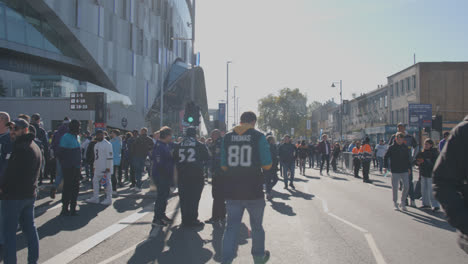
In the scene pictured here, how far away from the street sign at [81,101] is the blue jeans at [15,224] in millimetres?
18474

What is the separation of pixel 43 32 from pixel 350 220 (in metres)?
33.3

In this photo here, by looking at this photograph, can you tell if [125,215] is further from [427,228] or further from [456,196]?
[456,196]

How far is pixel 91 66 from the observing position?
37688 mm

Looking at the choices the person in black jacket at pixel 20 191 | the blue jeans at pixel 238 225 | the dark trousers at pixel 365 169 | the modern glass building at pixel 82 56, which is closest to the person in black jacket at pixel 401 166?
the blue jeans at pixel 238 225

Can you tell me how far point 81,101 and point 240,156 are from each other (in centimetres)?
2012

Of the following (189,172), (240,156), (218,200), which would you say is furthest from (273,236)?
(240,156)

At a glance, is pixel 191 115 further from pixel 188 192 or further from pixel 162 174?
pixel 188 192

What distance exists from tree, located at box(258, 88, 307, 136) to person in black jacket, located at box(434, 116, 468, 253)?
100 meters

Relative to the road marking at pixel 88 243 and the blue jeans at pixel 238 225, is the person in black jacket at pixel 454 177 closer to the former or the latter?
the blue jeans at pixel 238 225

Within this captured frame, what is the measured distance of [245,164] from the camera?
439cm

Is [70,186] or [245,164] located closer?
[245,164]

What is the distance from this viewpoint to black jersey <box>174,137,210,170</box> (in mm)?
7031

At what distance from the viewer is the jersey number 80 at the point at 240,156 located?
14.4 ft

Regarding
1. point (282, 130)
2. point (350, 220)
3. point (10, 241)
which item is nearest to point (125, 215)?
point (10, 241)
